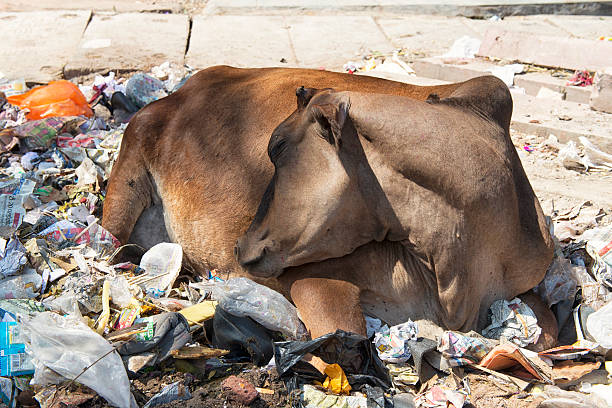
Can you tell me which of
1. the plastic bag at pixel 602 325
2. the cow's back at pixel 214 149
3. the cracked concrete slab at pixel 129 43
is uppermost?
the cow's back at pixel 214 149

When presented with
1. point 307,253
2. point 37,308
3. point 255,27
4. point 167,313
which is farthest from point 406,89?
point 255,27

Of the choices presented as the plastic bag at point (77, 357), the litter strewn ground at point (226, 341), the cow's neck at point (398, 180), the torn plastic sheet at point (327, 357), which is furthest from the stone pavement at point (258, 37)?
the plastic bag at point (77, 357)

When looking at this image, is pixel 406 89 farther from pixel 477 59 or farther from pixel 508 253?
pixel 477 59

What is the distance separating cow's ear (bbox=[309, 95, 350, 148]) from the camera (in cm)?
282

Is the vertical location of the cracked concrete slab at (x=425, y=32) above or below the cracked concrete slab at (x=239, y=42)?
below

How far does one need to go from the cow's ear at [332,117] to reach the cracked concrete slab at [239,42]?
4358 millimetres

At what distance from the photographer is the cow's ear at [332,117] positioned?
9.25 ft

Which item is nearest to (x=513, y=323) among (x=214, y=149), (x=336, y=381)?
(x=336, y=381)

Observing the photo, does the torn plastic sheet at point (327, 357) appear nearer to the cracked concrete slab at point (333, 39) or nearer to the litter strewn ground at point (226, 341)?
the litter strewn ground at point (226, 341)

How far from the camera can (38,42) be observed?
767 centimetres

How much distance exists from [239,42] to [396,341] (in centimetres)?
562

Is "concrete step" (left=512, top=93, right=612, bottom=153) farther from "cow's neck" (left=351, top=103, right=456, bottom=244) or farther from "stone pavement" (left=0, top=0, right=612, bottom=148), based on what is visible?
"cow's neck" (left=351, top=103, right=456, bottom=244)

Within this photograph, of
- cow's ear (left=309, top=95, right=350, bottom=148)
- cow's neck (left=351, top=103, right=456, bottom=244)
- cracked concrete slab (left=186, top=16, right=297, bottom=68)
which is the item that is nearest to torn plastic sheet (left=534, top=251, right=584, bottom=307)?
cow's neck (left=351, top=103, right=456, bottom=244)

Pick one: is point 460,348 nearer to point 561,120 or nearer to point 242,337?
point 242,337
